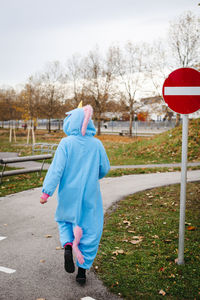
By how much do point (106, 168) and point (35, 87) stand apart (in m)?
39.5

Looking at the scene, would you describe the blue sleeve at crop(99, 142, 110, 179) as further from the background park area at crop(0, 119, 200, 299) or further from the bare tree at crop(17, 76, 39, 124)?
the bare tree at crop(17, 76, 39, 124)

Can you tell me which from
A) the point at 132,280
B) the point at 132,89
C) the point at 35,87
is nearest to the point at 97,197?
the point at 132,280

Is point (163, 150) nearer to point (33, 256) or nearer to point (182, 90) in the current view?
point (182, 90)

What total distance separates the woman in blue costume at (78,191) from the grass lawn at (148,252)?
1.86ft

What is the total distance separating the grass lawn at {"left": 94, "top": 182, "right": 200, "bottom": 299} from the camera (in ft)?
11.3

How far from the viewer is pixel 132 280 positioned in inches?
143

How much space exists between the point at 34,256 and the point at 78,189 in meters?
1.47

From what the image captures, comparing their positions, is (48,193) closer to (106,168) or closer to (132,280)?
(106,168)

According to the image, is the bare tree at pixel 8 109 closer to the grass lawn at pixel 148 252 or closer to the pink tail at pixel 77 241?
the grass lawn at pixel 148 252

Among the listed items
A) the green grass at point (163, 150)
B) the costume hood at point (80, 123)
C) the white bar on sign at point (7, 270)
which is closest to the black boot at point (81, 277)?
the white bar on sign at point (7, 270)

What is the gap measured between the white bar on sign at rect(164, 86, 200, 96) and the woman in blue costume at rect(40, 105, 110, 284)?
3.69ft

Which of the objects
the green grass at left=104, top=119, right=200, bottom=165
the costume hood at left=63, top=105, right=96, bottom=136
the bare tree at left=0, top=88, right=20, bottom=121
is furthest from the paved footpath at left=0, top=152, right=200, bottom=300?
the bare tree at left=0, top=88, right=20, bottom=121

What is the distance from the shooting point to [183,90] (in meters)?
3.90

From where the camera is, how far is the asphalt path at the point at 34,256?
3332 mm
